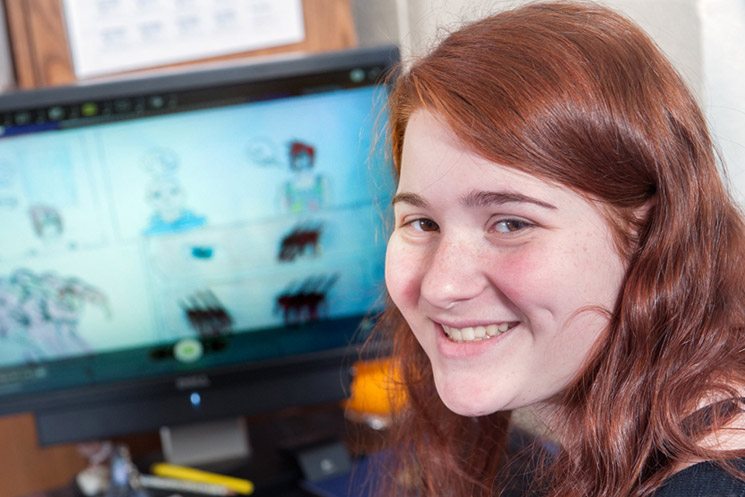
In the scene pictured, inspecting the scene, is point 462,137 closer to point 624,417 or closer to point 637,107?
point 637,107

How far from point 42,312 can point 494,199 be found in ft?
2.02

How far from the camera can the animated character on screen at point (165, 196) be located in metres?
1.08

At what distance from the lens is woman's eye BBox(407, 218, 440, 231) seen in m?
0.76

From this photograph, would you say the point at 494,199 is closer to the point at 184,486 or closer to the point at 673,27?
the point at 673,27

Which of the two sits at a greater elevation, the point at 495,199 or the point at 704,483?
the point at 495,199

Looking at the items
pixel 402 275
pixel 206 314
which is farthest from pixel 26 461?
pixel 402 275

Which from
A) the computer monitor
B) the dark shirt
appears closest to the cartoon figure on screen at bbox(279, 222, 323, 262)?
the computer monitor

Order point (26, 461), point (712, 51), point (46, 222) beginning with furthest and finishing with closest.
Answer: point (26, 461)
point (46, 222)
point (712, 51)

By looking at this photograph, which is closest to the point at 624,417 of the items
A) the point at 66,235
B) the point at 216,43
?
the point at 66,235

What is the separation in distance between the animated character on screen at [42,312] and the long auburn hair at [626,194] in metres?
0.51

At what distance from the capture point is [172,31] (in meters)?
1.29

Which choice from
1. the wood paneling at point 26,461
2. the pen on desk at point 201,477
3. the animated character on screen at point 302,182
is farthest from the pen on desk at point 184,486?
the animated character on screen at point 302,182

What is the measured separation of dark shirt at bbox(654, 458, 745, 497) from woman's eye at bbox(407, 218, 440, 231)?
25cm

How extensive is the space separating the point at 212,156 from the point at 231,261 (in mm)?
120
